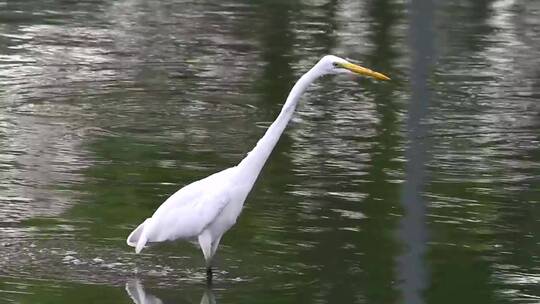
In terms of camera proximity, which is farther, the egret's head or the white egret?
the white egret

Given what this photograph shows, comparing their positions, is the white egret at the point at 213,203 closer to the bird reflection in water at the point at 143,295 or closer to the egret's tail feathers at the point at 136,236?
the egret's tail feathers at the point at 136,236

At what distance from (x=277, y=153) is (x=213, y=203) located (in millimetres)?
3650

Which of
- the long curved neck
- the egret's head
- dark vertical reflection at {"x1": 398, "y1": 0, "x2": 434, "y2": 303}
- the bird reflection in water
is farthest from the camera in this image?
the long curved neck

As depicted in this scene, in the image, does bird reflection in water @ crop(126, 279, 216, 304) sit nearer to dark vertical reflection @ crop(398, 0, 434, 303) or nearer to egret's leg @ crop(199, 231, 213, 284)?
egret's leg @ crop(199, 231, 213, 284)

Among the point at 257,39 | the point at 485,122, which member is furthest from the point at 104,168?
the point at 257,39

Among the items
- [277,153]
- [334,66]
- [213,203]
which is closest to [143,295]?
[213,203]

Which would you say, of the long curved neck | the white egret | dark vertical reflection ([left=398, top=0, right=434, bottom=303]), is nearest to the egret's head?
the white egret

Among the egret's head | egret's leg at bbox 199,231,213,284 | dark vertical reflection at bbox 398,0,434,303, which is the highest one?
dark vertical reflection at bbox 398,0,434,303

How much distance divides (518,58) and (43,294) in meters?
10.2

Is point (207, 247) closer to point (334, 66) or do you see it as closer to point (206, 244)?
point (206, 244)

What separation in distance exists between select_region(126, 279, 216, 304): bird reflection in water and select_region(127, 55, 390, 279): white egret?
19 centimetres

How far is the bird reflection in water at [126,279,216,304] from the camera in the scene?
6273 mm

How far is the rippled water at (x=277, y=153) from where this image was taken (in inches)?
258

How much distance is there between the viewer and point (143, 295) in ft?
20.9
